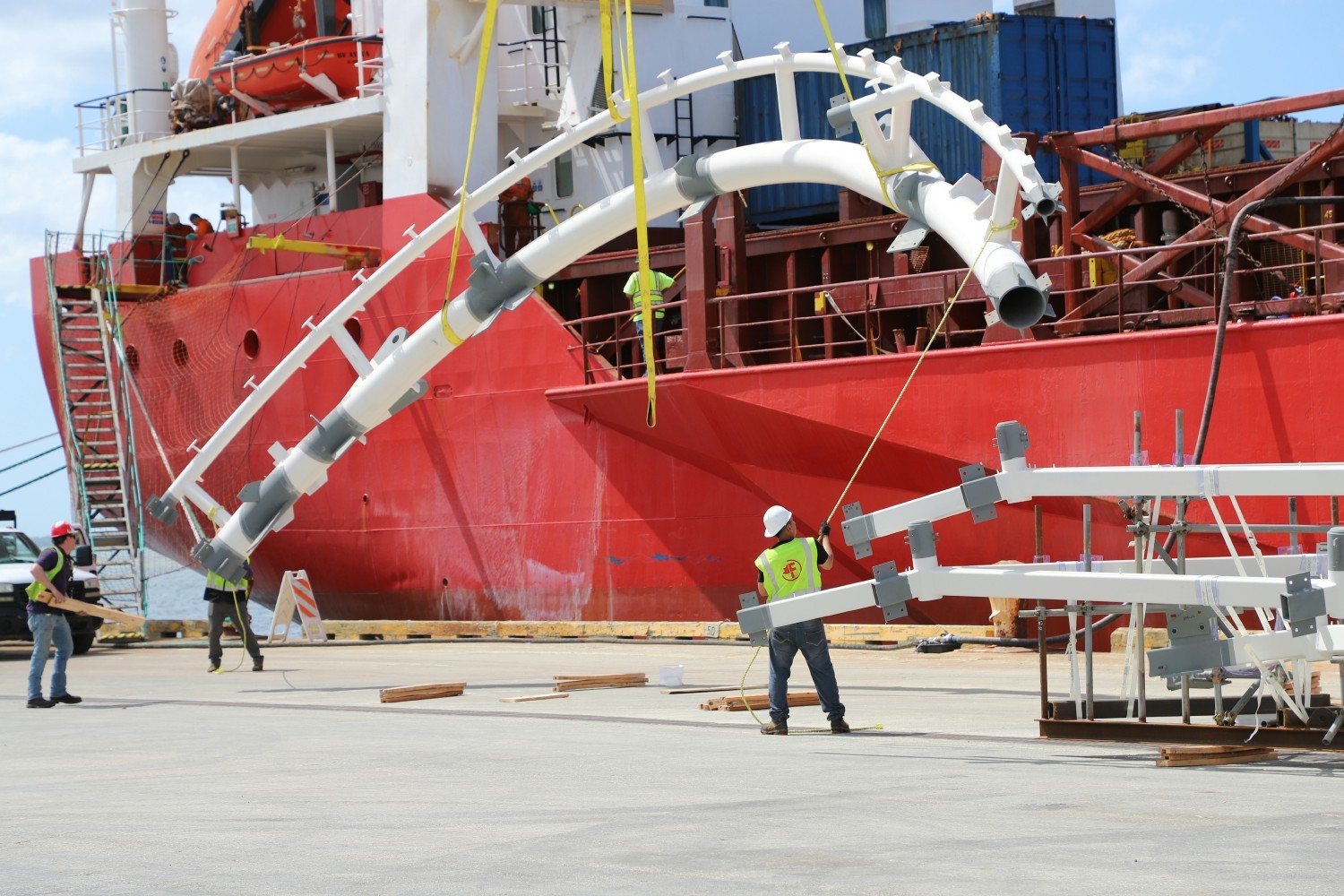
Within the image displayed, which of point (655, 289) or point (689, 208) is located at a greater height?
point (689, 208)

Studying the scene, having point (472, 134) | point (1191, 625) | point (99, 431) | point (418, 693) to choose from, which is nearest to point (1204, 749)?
point (1191, 625)

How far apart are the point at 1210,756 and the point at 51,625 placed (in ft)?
31.1

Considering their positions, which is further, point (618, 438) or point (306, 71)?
point (306, 71)

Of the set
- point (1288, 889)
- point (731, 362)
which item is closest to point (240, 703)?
point (731, 362)

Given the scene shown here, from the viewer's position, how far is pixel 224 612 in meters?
17.3

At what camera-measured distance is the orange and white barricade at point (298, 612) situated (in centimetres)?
2225

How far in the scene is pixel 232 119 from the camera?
24.7 meters

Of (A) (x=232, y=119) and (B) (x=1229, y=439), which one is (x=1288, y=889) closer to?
(B) (x=1229, y=439)

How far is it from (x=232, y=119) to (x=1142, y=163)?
1301 centimetres

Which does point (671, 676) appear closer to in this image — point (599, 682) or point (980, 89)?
point (599, 682)

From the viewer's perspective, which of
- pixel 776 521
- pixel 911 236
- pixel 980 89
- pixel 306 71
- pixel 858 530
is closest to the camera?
pixel 858 530

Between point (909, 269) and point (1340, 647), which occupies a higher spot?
point (909, 269)

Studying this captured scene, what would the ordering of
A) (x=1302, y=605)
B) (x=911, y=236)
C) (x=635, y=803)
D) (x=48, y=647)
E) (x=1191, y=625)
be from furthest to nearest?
(x=48, y=647) → (x=911, y=236) → (x=1191, y=625) → (x=1302, y=605) → (x=635, y=803)

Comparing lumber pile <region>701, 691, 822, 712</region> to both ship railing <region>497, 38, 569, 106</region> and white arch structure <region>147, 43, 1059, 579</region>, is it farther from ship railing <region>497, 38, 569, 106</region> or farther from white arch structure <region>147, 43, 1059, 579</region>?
ship railing <region>497, 38, 569, 106</region>
